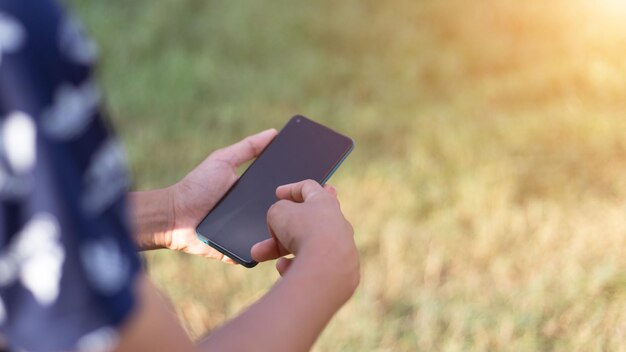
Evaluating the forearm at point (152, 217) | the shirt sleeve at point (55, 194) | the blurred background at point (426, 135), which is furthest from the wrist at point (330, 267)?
the blurred background at point (426, 135)

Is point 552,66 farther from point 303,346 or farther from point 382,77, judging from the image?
point 303,346

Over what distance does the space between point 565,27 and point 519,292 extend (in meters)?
1.36

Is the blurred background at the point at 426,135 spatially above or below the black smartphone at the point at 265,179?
below

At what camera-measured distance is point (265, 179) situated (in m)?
1.61

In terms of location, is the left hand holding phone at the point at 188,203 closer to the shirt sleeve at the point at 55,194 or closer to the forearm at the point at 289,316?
the forearm at the point at 289,316

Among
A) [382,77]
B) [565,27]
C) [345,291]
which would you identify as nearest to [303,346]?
[345,291]

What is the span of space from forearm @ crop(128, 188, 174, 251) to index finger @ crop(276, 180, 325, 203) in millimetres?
272

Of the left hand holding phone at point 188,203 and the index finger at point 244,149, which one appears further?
the index finger at point 244,149

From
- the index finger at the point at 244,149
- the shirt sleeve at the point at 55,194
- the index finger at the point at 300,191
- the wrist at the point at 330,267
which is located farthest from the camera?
the index finger at the point at 244,149

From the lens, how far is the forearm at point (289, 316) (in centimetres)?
86

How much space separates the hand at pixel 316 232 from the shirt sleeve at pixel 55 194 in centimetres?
38

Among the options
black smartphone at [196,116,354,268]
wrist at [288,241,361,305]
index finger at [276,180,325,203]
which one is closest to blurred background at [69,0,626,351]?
black smartphone at [196,116,354,268]

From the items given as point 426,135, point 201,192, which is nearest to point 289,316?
point 201,192

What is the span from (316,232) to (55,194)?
1.58ft
